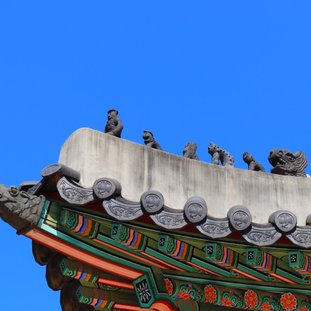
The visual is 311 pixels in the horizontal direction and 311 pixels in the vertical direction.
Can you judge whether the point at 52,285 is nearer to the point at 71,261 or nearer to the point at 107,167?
the point at 71,261

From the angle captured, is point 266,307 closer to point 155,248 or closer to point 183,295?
point 183,295

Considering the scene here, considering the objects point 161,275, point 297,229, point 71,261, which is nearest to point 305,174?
point 297,229

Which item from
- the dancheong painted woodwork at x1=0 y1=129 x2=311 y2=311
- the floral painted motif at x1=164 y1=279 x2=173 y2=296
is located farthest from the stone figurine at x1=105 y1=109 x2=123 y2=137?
the floral painted motif at x1=164 y1=279 x2=173 y2=296

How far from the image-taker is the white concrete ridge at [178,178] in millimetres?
8930

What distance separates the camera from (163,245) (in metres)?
8.66

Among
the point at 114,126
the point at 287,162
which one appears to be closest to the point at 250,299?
the point at 287,162

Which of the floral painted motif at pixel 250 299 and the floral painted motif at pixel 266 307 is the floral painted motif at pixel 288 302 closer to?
the floral painted motif at pixel 266 307

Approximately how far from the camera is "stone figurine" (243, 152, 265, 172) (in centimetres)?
989

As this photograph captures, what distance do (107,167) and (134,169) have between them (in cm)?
26

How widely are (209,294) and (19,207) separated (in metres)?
1.97

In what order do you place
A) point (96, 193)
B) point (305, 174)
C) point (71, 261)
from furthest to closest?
1. point (305, 174)
2. point (71, 261)
3. point (96, 193)

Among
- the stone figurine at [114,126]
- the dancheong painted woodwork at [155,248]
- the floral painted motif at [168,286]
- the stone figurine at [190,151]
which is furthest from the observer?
the stone figurine at [190,151]

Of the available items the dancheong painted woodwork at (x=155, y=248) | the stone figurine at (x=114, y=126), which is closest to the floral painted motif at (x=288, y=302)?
the dancheong painted woodwork at (x=155, y=248)

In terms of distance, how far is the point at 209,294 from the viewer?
29.6 feet
